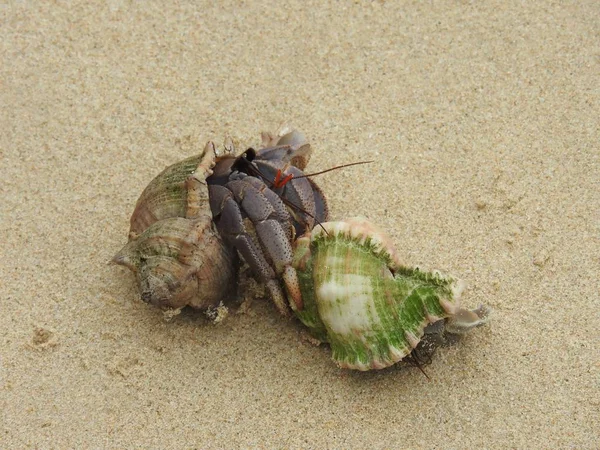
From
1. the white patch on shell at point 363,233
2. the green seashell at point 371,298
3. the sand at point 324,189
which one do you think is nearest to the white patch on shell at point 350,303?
the green seashell at point 371,298

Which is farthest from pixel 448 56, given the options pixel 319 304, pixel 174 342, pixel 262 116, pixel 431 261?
pixel 174 342

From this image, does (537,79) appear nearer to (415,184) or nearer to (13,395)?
(415,184)

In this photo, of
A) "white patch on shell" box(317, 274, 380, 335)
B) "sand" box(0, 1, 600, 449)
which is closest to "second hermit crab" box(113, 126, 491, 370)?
"white patch on shell" box(317, 274, 380, 335)

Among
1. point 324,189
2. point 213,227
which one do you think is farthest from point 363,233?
point 324,189

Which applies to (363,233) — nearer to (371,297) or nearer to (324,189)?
(371,297)

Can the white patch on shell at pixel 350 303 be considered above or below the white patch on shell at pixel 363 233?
below

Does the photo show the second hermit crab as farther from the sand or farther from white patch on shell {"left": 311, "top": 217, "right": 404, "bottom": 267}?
the sand

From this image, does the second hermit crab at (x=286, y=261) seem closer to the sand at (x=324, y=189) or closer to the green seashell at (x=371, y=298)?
the green seashell at (x=371, y=298)
